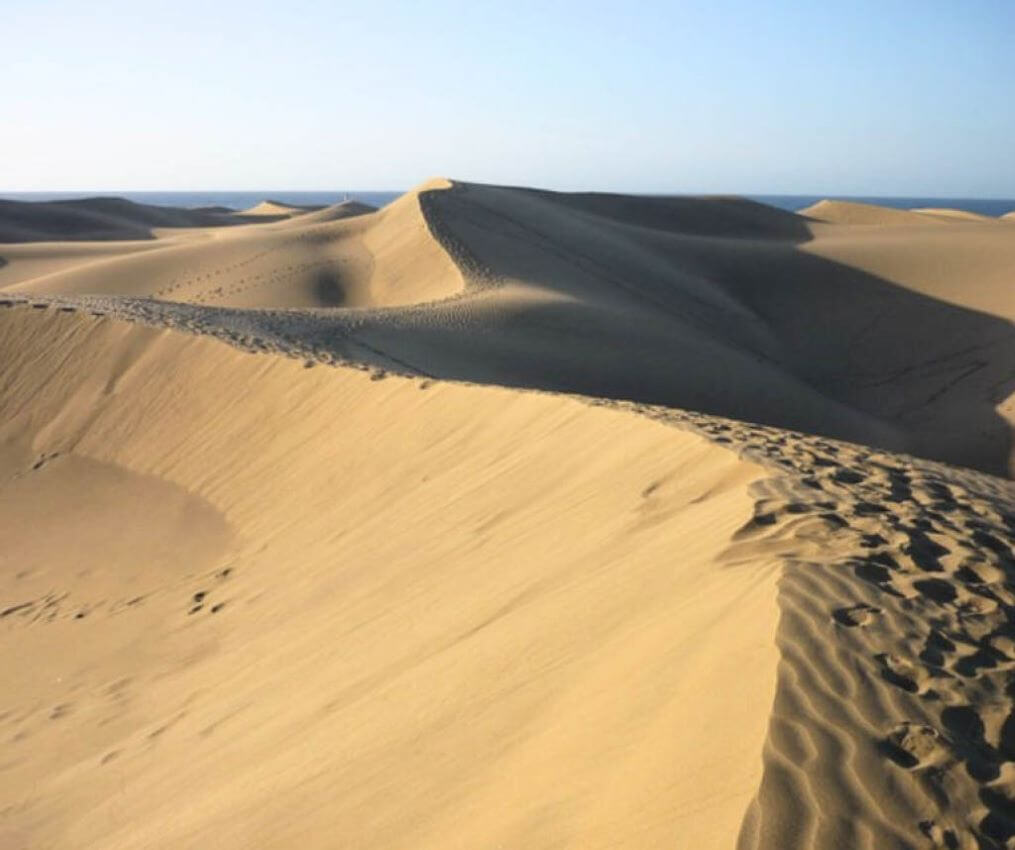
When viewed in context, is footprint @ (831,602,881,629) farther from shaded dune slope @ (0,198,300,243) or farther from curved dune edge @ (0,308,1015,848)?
shaded dune slope @ (0,198,300,243)

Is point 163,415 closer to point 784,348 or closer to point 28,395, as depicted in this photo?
point 28,395

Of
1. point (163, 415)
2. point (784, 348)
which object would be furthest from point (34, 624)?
point (784, 348)

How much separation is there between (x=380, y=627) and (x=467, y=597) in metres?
0.55

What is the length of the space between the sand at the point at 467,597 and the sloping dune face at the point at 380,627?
0.02 metres

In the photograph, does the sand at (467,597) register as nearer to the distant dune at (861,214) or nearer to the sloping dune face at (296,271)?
the sloping dune face at (296,271)

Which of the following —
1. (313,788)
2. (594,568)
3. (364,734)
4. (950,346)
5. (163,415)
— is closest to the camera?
(313,788)

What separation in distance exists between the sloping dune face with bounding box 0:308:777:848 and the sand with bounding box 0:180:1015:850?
0.02m

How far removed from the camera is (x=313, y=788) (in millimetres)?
4012

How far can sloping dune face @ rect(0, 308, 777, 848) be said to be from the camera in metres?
3.39

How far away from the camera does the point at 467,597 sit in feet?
18.0

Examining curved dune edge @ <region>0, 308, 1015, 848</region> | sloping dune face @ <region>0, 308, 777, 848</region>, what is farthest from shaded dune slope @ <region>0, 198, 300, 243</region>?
curved dune edge @ <region>0, 308, 1015, 848</region>

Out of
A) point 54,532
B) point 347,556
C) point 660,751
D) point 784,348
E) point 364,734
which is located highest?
point 660,751

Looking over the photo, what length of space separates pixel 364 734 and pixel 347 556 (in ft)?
9.41

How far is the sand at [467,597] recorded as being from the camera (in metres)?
3.14
